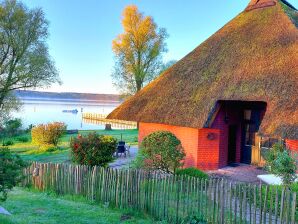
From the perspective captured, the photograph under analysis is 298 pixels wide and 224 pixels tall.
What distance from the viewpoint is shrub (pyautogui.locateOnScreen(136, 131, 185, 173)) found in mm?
13219

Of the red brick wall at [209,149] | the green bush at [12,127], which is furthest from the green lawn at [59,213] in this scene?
the green bush at [12,127]

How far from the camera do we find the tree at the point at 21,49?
105 ft

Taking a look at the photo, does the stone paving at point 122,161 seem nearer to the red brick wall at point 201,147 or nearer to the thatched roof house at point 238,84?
the thatched roof house at point 238,84

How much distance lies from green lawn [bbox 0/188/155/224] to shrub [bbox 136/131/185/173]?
Result: 349 centimetres

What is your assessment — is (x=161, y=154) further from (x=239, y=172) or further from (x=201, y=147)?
(x=239, y=172)

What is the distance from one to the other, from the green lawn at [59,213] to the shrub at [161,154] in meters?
3.49

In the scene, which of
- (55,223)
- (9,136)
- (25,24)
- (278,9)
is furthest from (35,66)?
(55,223)

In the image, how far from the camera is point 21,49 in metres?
32.5

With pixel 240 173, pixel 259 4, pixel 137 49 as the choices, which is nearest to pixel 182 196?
pixel 240 173

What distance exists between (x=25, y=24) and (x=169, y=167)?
25049mm

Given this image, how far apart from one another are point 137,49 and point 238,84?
29.5 m

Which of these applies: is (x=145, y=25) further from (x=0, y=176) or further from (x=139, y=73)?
(x=0, y=176)

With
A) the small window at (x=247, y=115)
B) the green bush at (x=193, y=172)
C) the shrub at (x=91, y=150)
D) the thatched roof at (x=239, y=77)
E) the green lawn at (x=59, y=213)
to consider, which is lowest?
the green lawn at (x=59, y=213)

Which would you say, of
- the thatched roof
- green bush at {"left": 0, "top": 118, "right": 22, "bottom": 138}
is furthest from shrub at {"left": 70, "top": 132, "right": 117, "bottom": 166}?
green bush at {"left": 0, "top": 118, "right": 22, "bottom": 138}
